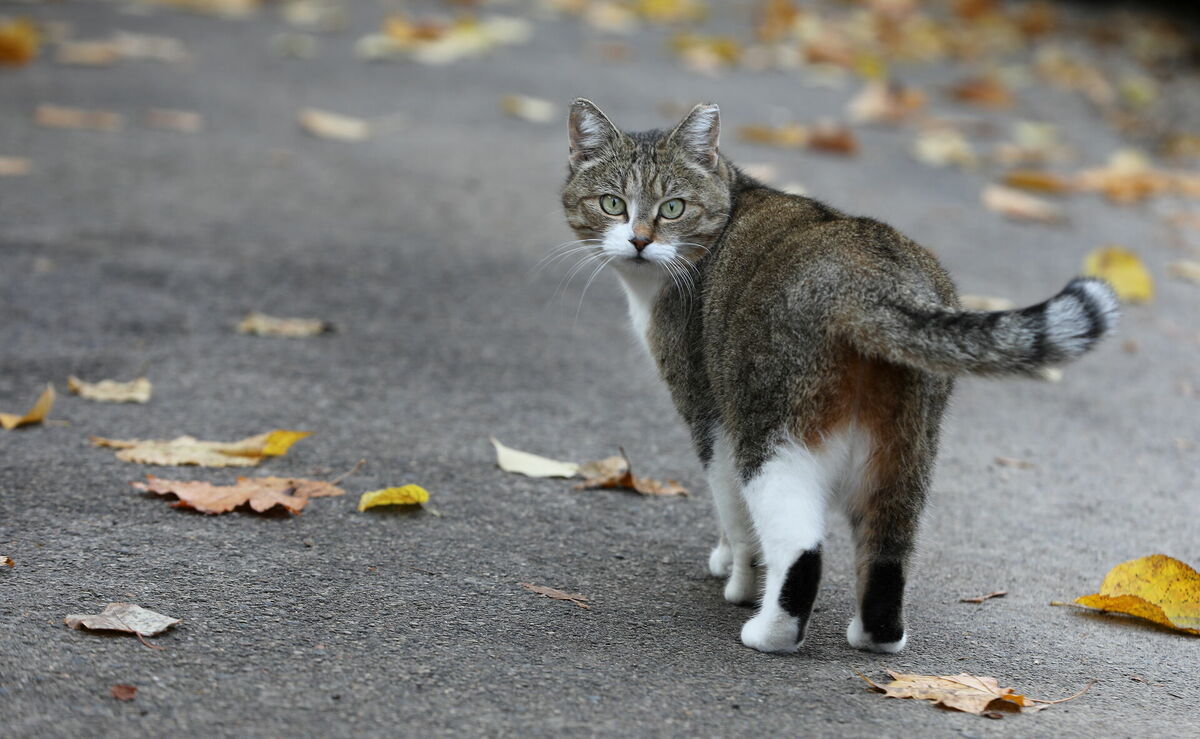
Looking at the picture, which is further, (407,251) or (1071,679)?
(407,251)

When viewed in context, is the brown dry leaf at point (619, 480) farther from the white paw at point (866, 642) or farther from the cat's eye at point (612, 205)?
the white paw at point (866, 642)

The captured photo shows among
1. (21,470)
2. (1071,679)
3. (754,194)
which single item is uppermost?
(754,194)

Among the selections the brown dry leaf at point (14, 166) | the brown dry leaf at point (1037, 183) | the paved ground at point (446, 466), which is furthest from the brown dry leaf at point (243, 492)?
the brown dry leaf at point (1037, 183)

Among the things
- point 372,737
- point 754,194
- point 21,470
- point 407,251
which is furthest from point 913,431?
point 407,251

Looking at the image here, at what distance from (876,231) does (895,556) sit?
0.76 m

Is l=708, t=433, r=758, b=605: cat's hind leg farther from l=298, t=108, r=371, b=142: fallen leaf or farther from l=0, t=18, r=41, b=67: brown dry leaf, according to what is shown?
l=0, t=18, r=41, b=67: brown dry leaf

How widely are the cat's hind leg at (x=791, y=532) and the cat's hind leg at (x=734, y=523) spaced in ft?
1.00

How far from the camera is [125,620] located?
8.87 ft

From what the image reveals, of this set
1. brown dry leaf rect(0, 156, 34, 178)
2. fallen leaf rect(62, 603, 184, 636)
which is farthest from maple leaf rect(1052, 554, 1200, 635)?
brown dry leaf rect(0, 156, 34, 178)

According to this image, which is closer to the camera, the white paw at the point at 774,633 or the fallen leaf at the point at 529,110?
the white paw at the point at 774,633

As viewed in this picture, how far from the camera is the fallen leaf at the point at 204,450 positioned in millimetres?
3717

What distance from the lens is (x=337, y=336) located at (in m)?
4.94

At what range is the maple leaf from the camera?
3.13m

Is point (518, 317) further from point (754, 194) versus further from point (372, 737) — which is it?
point (372, 737)
